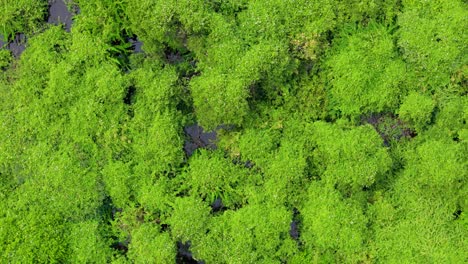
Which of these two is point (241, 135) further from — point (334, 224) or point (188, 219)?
point (334, 224)

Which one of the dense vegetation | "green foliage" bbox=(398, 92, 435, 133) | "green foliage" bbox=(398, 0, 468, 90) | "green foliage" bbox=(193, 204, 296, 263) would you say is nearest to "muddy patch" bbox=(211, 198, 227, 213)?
the dense vegetation

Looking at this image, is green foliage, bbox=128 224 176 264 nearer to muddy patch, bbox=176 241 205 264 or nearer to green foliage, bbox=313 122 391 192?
muddy patch, bbox=176 241 205 264

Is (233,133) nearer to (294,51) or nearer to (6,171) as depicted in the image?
(294,51)

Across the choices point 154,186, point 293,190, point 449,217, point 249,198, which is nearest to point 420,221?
point 449,217

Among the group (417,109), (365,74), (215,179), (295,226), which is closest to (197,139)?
(215,179)

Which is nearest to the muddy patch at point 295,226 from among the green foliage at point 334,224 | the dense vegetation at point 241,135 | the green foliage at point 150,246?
the dense vegetation at point 241,135
